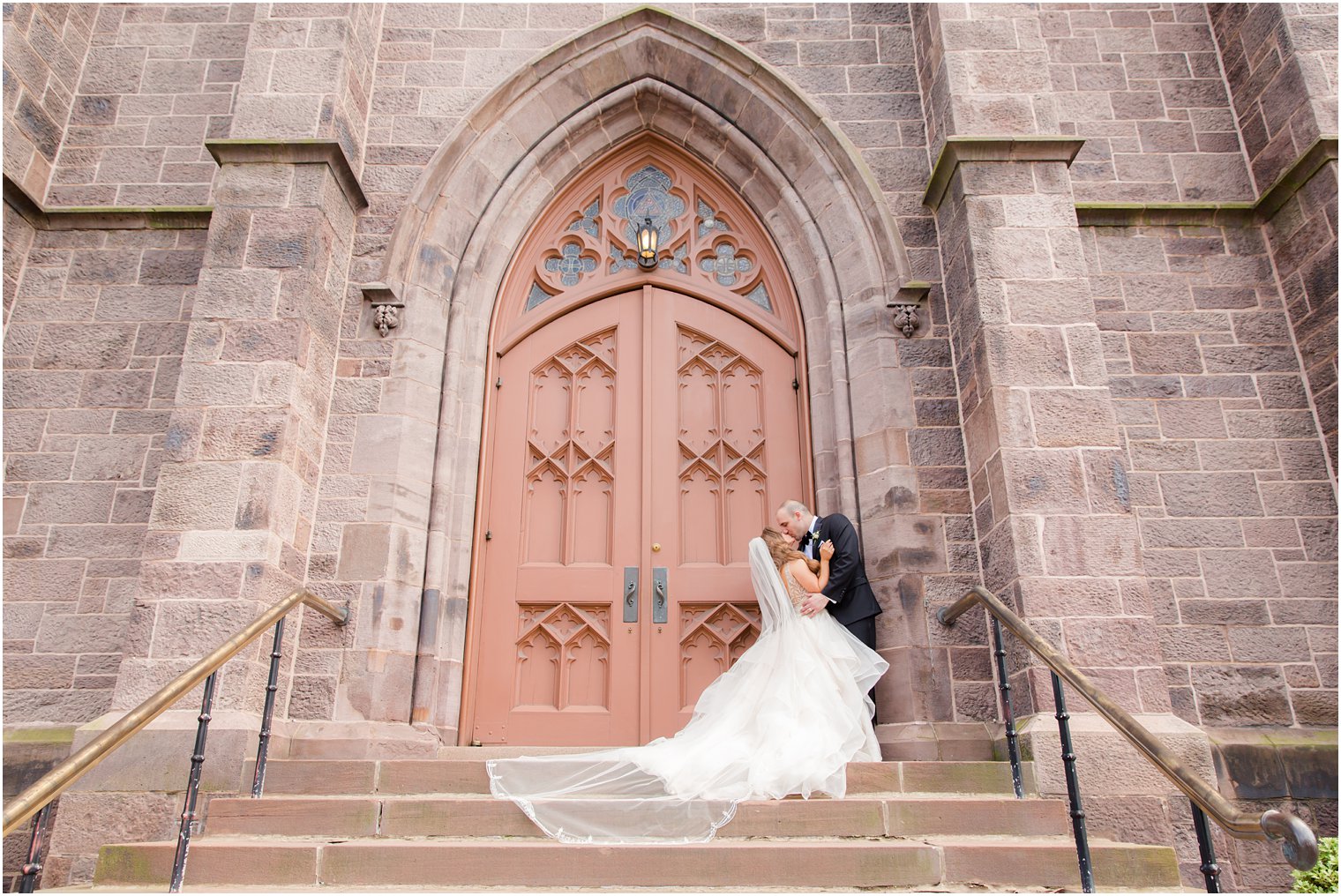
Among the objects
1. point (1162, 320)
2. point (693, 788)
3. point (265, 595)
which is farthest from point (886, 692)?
point (265, 595)

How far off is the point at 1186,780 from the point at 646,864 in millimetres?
1739

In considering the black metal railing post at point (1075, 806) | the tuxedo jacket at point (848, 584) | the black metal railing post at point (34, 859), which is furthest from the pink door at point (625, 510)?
the black metal railing post at point (34, 859)

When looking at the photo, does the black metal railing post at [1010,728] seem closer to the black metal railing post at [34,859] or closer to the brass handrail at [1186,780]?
the brass handrail at [1186,780]

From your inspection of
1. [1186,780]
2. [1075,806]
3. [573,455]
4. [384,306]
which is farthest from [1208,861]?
[384,306]

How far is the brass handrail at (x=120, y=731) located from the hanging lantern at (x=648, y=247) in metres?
3.12

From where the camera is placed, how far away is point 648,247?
6.29m

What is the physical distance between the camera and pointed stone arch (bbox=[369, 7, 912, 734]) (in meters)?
5.55

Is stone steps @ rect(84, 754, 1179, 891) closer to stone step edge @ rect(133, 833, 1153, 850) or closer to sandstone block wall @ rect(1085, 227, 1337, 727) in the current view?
stone step edge @ rect(133, 833, 1153, 850)

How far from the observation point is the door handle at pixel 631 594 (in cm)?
552

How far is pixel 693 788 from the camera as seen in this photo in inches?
145

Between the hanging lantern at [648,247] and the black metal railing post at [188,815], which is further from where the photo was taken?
the hanging lantern at [648,247]

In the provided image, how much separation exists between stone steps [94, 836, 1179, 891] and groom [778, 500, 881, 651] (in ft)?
5.52

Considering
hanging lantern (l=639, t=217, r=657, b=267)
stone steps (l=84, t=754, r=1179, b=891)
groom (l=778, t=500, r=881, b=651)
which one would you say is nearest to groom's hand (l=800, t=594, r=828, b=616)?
groom (l=778, t=500, r=881, b=651)

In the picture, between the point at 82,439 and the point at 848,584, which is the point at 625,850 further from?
the point at 82,439
